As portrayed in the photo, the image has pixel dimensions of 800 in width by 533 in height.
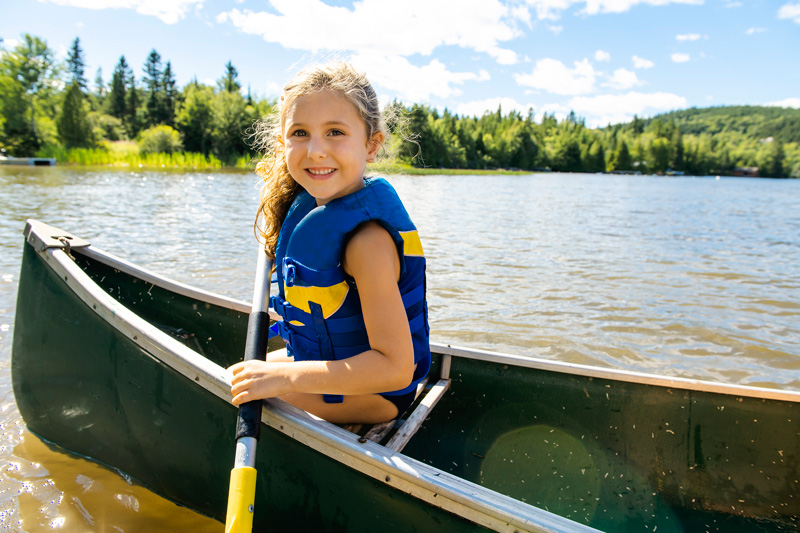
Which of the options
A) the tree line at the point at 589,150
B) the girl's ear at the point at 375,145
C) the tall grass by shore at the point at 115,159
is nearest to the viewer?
the girl's ear at the point at 375,145

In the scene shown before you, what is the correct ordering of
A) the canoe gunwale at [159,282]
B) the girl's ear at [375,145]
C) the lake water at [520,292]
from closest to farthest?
the girl's ear at [375,145] → the lake water at [520,292] → the canoe gunwale at [159,282]

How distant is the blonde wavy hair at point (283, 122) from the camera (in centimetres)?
148

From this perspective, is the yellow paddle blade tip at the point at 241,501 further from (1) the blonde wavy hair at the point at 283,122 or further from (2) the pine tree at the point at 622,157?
(2) the pine tree at the point at 622,157

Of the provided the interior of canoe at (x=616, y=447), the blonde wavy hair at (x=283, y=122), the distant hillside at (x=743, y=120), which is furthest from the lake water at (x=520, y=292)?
the distant hillside at (x=743, y=120)

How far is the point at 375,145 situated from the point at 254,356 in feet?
2.62

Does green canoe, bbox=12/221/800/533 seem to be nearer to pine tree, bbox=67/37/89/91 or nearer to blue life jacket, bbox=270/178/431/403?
blue life jacket, bbox=270/178/431/403

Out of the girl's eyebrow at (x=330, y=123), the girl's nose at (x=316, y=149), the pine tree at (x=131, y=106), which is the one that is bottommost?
the girl's nose at (x=316, y=149)

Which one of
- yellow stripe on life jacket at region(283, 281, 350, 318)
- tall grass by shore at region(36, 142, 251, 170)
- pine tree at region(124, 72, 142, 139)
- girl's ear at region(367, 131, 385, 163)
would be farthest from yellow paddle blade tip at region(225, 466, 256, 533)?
pine tree at region(124, 72, 142, 139)

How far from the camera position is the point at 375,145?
1656mm

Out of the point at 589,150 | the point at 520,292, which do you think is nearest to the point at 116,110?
the point at 520,292

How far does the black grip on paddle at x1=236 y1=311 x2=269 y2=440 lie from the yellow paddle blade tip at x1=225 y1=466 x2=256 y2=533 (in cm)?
11

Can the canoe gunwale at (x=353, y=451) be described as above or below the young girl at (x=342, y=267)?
below

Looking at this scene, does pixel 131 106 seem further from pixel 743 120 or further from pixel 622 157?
pixel 743 120

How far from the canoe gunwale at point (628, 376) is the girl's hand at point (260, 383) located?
1066 mm
